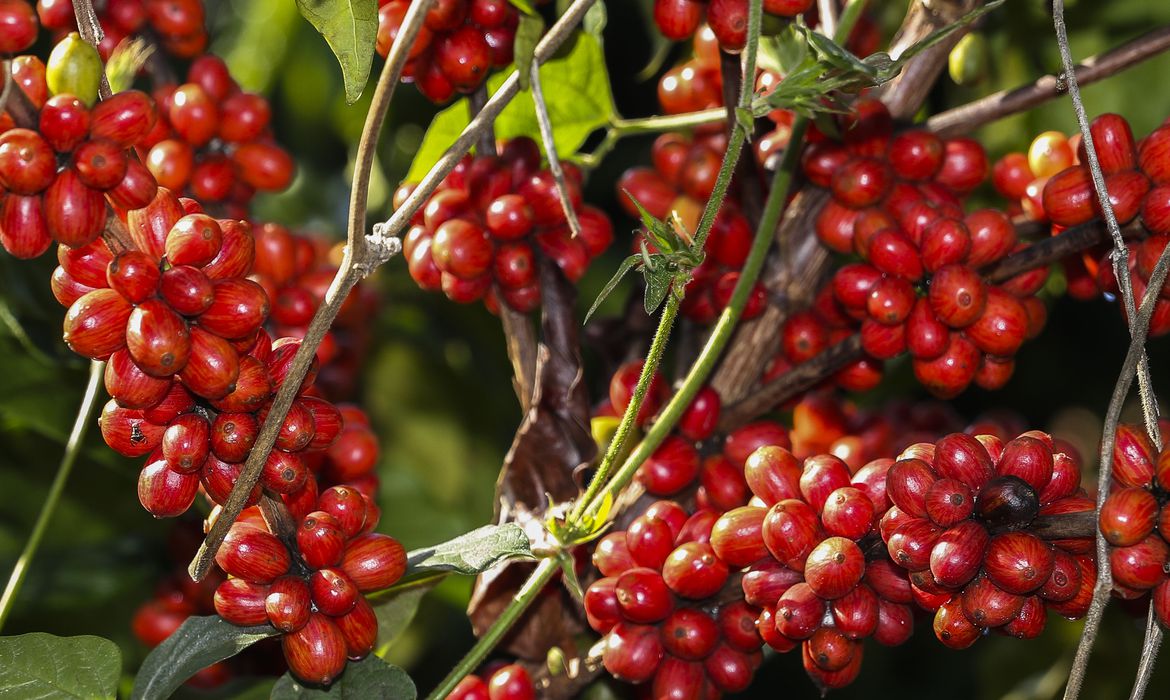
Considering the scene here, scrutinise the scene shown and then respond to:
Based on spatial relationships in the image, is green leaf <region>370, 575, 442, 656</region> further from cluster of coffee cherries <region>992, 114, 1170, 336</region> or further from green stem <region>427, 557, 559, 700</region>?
cluster of coffee cherries <region>992, 114, 1170, 336</region>

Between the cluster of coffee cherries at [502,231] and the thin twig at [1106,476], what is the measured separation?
1.21 feet

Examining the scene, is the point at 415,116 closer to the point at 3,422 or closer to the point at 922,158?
the point at 3,422

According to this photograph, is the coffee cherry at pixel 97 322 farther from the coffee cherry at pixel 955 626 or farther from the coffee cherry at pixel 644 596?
the coffee cherry at pixel 955 626

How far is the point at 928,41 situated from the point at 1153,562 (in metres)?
0.30

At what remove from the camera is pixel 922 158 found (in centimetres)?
88

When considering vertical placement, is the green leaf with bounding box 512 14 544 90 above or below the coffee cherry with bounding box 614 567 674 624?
above

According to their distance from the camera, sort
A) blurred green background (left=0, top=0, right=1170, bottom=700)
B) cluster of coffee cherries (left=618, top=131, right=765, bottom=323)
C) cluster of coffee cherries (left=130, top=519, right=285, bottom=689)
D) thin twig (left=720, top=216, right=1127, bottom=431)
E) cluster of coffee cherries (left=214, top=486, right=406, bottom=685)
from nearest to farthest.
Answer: cluster of coffee cherries (left=214, top=486, right=406, bottom=685) < thin twig (left=720, top=216, right=1127, bottom=431) < cluster of coffee cherries (left=618, top=131, right=765, bottom=323) < cluster of coffee cherries (left=130, top=519, right=285, bottom=689) < blurred green background (left=0, top=0, right=1170, bottom=700)

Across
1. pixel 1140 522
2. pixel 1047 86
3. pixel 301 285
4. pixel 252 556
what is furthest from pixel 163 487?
pixel 1047 86

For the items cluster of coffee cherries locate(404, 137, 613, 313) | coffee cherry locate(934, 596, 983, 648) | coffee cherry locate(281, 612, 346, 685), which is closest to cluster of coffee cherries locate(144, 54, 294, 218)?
cluster of coffee cherries locate(404, 137, 613, 313)

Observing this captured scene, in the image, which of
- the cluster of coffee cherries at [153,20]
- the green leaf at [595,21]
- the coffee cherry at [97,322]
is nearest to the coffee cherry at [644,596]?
the coffee cherry at [97,322]

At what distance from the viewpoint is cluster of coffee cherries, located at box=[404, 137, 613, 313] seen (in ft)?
2.76

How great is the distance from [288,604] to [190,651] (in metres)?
0.08

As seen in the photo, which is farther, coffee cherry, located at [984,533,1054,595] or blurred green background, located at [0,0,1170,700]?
blurred green background, located at [0,0,1170,700]

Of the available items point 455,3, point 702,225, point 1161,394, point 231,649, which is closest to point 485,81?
point 455,3
